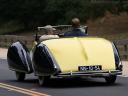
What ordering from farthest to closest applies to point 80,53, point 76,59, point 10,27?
point 10,27 → point 80,53 → point 76,59

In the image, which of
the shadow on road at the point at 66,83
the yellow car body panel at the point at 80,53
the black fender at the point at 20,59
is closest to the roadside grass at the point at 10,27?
the black fender at the point at 20,59

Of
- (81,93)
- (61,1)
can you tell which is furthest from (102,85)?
(61,1)

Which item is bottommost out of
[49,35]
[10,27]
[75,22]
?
[10,27]

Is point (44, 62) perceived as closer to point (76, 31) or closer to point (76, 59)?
point (76, 59)

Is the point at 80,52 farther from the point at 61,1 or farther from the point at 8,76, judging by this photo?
the point at 61,1

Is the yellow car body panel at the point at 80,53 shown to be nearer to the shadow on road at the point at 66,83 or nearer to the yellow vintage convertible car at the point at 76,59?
the yellow vintage convertible car at the point at 76,59

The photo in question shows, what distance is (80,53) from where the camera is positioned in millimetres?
15000

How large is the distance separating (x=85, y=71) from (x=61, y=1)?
55223 mm

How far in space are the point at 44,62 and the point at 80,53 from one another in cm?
86

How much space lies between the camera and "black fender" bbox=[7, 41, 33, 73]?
54.1 ft

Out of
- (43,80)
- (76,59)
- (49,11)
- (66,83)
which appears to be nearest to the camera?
(76,59)

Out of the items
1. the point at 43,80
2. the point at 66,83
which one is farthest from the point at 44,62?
the point at 66,83

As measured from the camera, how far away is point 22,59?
16734 millimetres

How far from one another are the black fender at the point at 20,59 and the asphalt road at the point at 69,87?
393 mm
